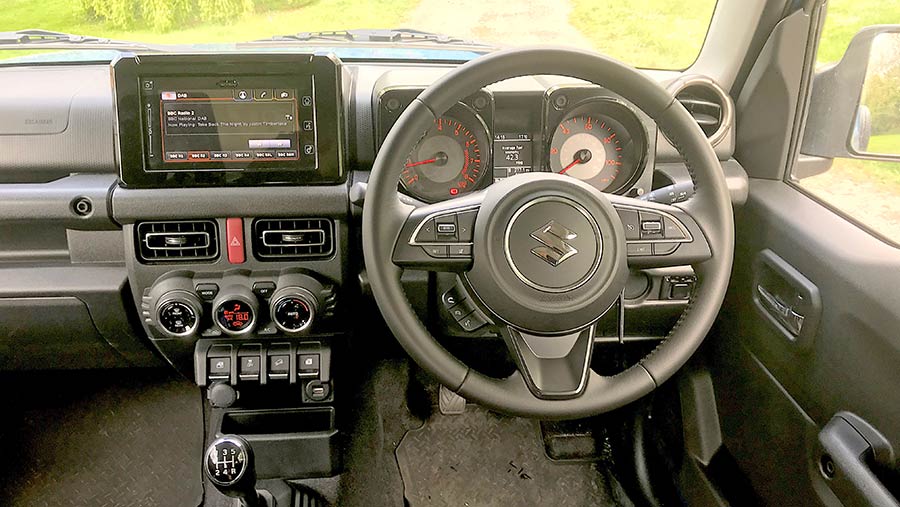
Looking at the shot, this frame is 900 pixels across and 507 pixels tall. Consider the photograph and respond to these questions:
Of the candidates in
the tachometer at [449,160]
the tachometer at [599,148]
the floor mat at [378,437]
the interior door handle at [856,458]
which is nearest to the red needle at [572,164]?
the tachometer at [599,148]

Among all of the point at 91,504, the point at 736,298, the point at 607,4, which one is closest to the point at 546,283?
the point at 736,298

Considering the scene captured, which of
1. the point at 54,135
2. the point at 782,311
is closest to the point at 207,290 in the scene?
the point at 54,135

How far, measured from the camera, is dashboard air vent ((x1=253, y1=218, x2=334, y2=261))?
1.60 m

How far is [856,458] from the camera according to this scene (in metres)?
1.31

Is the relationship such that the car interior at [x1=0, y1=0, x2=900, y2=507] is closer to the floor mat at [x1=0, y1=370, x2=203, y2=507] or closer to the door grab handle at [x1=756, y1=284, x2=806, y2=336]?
the door grab handle at [x1=756, y1=284, x2=806, y2=336]

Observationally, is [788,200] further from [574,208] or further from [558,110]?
[574,208]

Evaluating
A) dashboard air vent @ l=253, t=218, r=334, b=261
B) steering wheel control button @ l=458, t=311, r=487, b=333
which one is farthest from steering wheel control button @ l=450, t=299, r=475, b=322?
dashboard air vent @ l=253, t=218, r=334, b=261

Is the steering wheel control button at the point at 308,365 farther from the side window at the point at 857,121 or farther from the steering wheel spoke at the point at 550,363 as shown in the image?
the side window at the point at 857,121

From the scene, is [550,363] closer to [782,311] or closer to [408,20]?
[782,311]

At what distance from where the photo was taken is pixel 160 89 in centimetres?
151

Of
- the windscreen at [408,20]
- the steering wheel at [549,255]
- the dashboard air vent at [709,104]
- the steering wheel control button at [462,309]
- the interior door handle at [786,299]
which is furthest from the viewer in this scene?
the windscreen at [408,20]

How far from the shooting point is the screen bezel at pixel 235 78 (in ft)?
4.89

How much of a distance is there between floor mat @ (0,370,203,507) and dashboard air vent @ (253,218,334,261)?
2.95ft

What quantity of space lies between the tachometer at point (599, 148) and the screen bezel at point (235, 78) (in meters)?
0.52
